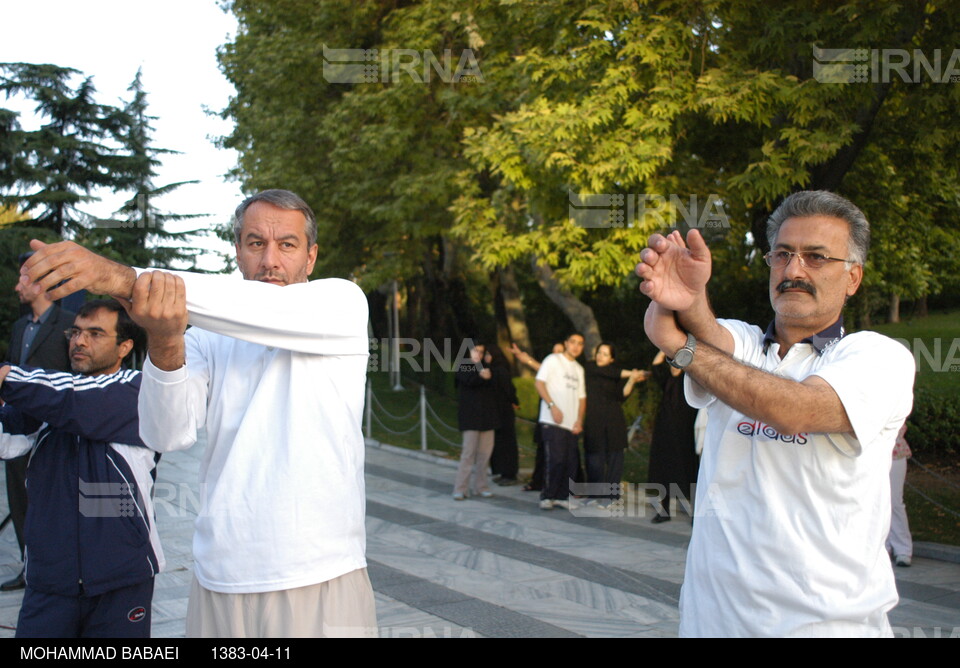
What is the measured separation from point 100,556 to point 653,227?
28.0 feet

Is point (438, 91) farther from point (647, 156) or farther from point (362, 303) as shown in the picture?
point (362, 303)

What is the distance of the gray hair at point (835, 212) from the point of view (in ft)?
8.15

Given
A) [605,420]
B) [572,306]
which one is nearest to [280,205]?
[605,420]

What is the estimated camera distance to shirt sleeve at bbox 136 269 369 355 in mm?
2066

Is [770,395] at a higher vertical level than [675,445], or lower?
higher

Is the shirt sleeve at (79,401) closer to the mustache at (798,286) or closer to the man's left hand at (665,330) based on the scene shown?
the man's left hand at (665,330)

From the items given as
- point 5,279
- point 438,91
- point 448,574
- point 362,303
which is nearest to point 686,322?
point 362,303

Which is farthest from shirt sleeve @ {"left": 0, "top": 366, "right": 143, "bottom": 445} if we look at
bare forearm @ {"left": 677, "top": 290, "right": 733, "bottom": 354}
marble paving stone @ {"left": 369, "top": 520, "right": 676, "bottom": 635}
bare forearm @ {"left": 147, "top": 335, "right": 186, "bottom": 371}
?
marble paving stone @ {"left": 369, "top": 520, "right": 676, "bottom": 635}

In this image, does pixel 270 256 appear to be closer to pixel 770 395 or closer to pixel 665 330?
pixel 665 330

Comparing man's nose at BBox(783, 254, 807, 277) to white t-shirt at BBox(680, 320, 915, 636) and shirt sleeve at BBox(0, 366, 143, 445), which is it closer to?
white t-shirt at BBox(680, 320, 915, 636)

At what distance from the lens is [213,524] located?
2.33 meters

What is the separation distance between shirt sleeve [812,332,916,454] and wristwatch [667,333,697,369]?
0.34m

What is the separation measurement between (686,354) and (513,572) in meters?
5.44

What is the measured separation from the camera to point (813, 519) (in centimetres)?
224
